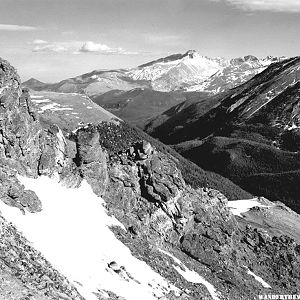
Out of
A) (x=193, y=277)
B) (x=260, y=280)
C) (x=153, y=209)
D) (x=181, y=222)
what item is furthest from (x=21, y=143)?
(x=260, y=280)

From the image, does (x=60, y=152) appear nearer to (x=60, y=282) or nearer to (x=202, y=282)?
(x=202, y=282)

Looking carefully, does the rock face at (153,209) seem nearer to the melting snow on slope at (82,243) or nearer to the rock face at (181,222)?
the rock face at (181,222)

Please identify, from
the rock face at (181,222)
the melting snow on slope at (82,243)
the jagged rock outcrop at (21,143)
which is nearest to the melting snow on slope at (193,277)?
the rock face at (181,222)

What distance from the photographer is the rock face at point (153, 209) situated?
74812 millimetres

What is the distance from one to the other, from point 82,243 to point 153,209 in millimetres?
30095

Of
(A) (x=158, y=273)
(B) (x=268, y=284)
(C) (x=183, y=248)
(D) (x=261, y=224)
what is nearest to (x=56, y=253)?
(A) (x=158, y=273)

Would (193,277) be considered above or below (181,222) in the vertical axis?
below

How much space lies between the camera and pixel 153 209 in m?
95.1

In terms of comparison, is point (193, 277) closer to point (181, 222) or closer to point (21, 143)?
point (181, 222)

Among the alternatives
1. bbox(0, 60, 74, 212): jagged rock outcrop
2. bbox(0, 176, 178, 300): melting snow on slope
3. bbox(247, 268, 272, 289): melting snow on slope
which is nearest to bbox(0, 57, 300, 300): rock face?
bbox(0, 60, 74, 212): jagged rock outcrop

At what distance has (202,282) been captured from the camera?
265ft

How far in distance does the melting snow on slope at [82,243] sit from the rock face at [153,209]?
177cm

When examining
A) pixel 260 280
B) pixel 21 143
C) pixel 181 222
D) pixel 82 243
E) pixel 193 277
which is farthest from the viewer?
pixel 181 222

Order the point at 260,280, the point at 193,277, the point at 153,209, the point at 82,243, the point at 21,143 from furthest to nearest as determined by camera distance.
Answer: the point at 260,280, the point at 153,209, the point at 193,277, the point at 21,143, the point at 82,243
